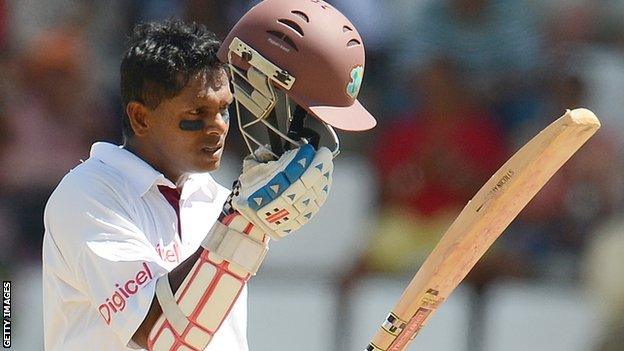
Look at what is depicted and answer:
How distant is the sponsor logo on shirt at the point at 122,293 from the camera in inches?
90.4

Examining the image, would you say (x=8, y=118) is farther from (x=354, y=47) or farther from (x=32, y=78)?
(x=354, y=47)

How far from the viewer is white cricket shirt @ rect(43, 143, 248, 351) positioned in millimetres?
2322

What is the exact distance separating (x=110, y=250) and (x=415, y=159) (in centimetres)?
248

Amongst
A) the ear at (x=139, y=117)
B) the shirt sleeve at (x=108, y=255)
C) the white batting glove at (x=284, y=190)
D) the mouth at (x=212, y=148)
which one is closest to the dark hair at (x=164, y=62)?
the ear at (x=139, y=117)

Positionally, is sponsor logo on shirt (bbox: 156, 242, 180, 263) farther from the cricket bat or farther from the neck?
the cricket bat

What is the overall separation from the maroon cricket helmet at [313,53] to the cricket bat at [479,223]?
0.99ft

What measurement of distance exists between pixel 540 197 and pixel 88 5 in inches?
70.9

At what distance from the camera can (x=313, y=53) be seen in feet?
7.57

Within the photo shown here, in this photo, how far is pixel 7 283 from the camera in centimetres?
458

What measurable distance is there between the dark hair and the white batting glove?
343 mm

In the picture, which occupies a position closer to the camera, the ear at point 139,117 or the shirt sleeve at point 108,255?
the shirt sleeve at point 108,255

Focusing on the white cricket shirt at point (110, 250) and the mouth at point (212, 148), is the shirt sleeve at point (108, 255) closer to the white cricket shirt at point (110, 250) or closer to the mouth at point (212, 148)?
the white cricket shirt at point (110, 250)

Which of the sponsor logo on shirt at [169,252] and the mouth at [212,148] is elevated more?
the mouth at [212,148]

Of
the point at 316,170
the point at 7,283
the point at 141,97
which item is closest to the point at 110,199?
the point at 141,97
